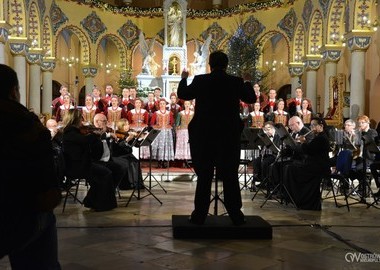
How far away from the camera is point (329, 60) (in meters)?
17.8

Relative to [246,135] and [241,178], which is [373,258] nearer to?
[246,135]

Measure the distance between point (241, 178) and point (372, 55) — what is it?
7.03 m

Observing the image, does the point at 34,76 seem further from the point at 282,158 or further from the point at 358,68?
the point at 282,158

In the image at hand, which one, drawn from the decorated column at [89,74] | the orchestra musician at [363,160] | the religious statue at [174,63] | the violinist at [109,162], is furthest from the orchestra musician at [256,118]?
the decorated column at [89,74]

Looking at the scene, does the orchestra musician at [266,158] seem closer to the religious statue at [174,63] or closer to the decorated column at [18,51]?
the decorated column at [18,51]

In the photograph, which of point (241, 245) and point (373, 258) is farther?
point (241, 245)

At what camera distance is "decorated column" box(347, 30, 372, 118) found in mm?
14570

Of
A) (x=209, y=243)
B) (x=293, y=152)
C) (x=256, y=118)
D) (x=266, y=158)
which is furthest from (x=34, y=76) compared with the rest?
(x=209, y=243)

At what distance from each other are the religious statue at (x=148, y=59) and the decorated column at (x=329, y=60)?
765cm

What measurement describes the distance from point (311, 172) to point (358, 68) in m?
8.53

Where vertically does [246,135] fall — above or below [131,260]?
above

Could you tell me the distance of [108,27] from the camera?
2367 cm

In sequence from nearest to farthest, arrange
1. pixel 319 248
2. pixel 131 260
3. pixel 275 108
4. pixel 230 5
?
pixel 131 260 < pixel 319 248 < pixel 275 108 < pixel 230 5

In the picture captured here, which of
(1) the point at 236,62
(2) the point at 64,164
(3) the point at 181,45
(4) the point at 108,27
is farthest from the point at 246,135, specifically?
(4) the point at 108,27
